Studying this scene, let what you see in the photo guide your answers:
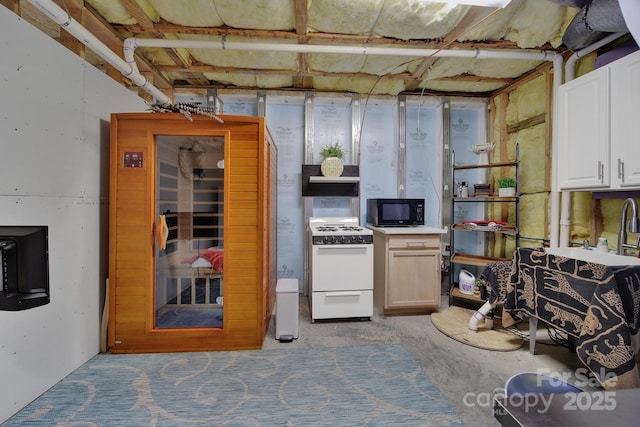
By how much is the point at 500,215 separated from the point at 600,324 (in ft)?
6.58

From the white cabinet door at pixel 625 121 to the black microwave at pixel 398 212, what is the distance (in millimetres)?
1582

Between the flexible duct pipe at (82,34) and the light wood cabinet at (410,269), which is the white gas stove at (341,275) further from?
the flexible duct pipe at (82,34)

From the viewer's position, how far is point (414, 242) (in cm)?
276

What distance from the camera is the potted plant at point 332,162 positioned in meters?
3.17

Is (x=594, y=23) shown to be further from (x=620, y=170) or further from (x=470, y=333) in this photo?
(x=470, y=333)

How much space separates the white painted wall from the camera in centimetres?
144

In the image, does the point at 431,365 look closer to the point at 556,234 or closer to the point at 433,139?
the point at 556,234

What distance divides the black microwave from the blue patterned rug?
4.70 ft

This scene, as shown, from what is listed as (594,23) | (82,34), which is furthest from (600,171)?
(82,34)

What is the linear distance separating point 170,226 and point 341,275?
1673mm

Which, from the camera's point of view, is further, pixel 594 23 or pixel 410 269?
pixel 410 269

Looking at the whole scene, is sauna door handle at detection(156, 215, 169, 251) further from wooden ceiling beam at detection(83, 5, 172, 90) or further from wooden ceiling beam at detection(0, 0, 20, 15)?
wooden ceiling beam at detection(83, 5, 172, 90)

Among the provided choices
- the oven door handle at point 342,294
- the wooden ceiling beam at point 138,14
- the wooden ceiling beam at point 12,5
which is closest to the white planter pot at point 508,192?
the oven door handle at point 342,294

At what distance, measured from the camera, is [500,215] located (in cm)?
329
